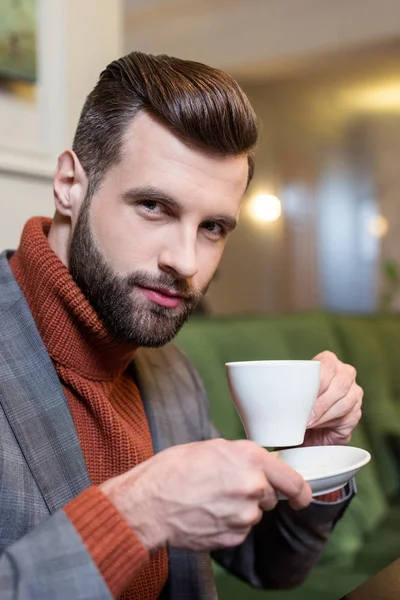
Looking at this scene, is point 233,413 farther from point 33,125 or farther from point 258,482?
point 258,482

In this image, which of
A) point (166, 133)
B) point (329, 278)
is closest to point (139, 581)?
point (166, 133)

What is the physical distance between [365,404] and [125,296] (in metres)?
1.50

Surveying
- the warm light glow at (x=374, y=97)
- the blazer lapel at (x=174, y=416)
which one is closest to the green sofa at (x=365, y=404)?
the blazer lapel at (x=174, y=416)

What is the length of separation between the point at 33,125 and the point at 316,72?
133 inches

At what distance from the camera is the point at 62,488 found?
0.86m

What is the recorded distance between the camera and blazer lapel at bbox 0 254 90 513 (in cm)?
85

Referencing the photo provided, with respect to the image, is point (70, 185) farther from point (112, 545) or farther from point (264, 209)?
point (264, 209)

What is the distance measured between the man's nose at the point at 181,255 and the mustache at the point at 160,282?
13 millimetres

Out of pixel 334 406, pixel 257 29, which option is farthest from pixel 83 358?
pixel 257 29

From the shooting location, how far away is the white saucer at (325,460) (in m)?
0.72

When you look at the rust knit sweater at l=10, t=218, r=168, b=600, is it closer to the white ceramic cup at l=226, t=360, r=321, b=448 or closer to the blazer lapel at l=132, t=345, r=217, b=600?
the blazer lapel at l=132, t=345, r=217, b=600

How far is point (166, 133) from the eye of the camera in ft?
2.99

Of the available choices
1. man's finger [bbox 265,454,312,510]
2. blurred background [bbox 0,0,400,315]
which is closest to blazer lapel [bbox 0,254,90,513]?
man's finger [bbox 265,454,312,510]

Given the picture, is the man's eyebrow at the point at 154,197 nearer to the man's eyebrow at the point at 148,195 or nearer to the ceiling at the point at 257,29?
the man's eyebrow at the point at 148,195
